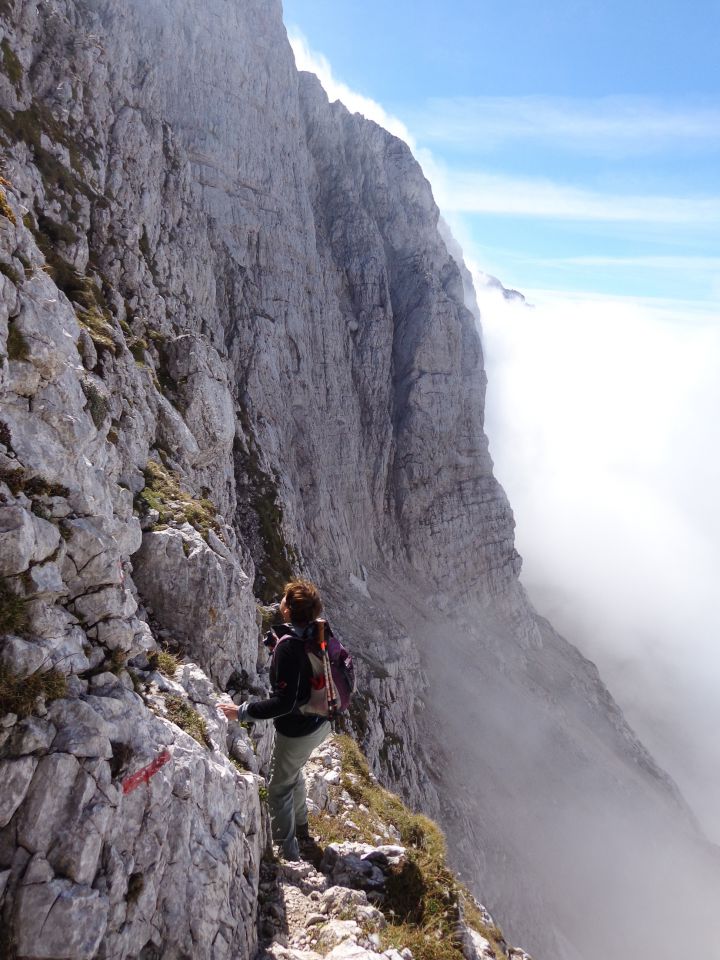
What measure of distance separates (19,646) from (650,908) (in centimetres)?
5039

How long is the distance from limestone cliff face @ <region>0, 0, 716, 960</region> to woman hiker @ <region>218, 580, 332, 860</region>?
2.25 feet

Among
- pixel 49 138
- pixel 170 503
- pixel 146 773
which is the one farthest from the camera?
pixel 49 138

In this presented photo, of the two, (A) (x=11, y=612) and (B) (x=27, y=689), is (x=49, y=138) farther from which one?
(B) (x=27, y=689)

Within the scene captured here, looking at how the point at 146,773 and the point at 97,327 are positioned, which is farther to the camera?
the point at 97,327

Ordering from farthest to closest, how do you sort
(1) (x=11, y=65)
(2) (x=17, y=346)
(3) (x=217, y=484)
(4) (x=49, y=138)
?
(4) (x=49, y=138)
(1) (x=11, y=65)
(3) (x=217, y=484)
(2) (x=17, y=346)

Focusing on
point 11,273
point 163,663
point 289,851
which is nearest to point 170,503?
point 163,663

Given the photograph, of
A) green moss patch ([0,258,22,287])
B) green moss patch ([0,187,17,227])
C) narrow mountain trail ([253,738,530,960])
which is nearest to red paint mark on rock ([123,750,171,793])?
narrow mountain trail ([253,738,530,960])

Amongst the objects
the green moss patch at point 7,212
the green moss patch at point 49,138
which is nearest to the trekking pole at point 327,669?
the green moss patch at point 7,212

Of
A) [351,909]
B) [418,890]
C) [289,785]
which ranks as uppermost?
[289,785]

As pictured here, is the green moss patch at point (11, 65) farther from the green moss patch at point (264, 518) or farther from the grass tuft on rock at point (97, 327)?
the green moss patch at point (264, 518)

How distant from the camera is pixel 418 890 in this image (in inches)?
371

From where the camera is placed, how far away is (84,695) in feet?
22.1

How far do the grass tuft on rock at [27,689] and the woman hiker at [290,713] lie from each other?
2.56 metres

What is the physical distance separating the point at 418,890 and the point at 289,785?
278cm
